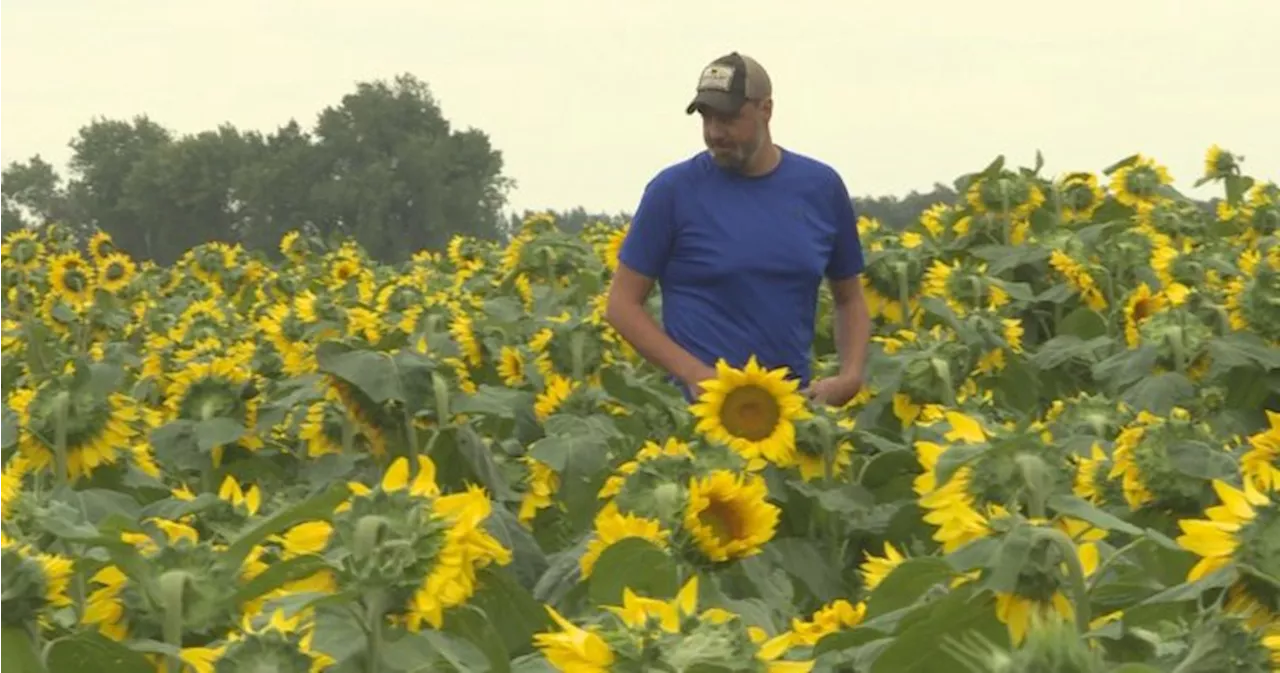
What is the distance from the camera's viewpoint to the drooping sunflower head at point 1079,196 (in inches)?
347

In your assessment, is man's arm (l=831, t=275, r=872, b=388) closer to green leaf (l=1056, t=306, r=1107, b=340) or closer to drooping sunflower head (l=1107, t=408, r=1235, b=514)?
green leaf (l=1056, t=306, r=1107, b=340)

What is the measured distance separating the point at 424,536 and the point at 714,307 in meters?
2.57

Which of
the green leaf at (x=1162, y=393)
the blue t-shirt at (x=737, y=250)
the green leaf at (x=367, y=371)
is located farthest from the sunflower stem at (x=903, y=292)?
the green leaf at (x=367, y=371)

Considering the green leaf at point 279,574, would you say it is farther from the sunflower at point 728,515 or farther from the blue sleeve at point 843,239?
the blue sleeve at point 843,239

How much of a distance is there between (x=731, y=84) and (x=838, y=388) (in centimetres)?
72

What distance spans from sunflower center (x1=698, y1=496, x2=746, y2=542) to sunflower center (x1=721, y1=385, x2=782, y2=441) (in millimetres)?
1049

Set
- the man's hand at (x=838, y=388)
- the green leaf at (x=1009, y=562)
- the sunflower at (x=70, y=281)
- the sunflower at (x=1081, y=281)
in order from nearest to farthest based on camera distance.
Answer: the green leaf at (x=1009, y=562)
the man's hand at (x=838, y=388)
the sunflower at (x=1081, y=281)
the sunflower at (x=70, y=281)

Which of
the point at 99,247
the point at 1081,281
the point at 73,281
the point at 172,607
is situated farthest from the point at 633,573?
the point at 99,247

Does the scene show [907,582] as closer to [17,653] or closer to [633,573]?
[633,573]

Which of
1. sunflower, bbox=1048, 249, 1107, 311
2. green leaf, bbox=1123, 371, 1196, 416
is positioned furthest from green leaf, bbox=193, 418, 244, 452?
sunflower, bbox=1048, 249, 1107, 311

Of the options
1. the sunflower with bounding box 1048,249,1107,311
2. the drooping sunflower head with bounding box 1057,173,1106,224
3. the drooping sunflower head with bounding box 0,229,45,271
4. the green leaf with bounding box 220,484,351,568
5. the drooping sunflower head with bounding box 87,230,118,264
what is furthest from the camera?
the drooping sunflower head with bounding box 87,230,118,264

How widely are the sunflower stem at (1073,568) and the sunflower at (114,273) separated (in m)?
10.3

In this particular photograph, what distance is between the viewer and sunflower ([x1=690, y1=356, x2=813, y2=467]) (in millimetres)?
4008

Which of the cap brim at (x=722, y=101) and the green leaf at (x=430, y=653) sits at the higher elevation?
the cap brim at (x=722, y=101)
